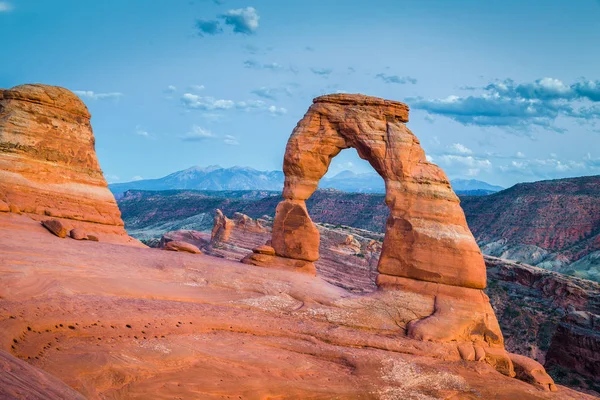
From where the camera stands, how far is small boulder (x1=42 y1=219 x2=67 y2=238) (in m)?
18.1

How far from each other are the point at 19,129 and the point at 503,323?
94.2ft

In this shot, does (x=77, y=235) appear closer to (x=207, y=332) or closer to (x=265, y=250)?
(x=265, y=250)

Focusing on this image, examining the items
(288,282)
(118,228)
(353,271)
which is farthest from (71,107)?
(353,271)

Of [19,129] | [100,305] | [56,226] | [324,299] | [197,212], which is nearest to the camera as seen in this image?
[100,305]

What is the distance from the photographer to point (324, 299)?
15.3 meters

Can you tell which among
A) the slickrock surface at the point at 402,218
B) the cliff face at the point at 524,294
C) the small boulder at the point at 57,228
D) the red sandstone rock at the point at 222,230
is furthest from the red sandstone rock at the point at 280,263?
the red sandstone rock at the point at 222,230

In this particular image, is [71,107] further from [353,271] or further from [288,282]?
[353,271]

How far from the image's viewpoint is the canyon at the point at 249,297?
974 centimetres

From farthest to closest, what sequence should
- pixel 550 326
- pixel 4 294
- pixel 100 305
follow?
1. pixel 550 326
2. pixel 100 305
3. pixel 4 294

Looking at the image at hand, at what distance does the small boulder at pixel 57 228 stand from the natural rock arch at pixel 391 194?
21.8 feet

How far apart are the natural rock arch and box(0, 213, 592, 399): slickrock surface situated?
1.32 meters

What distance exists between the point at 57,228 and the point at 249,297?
7.84 m

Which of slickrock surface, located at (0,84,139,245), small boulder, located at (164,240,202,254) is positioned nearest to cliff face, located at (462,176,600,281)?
small boulder, located at (164,240,202,254)

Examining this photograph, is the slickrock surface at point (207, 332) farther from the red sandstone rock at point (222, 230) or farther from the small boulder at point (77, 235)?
the red sandstone rock at point (222, 230)
